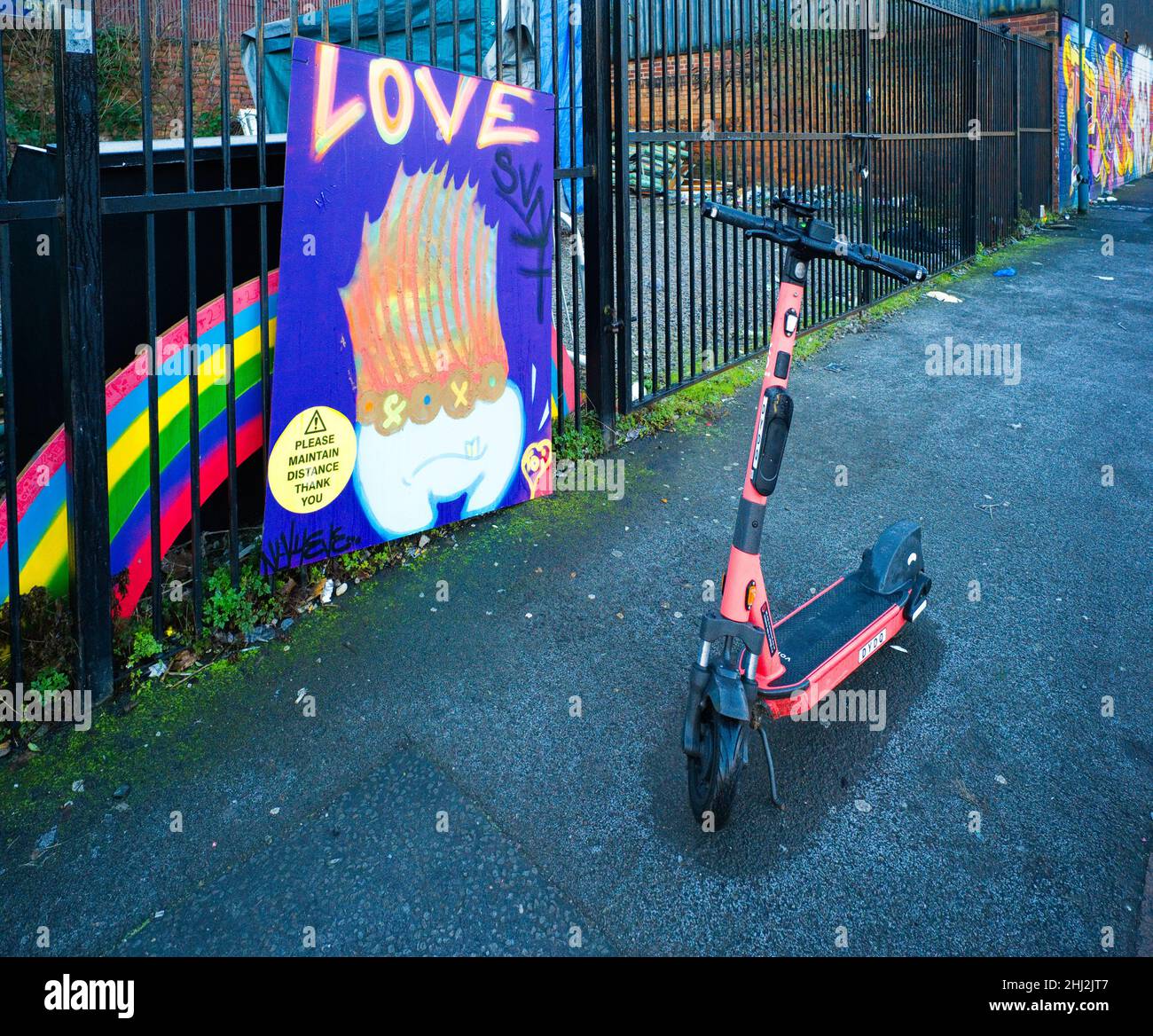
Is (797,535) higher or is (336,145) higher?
(336,145)

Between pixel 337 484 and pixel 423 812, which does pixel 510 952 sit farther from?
pixel 337 484

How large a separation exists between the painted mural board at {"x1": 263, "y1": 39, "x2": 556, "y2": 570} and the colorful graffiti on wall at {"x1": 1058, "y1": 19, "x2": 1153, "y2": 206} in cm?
1535

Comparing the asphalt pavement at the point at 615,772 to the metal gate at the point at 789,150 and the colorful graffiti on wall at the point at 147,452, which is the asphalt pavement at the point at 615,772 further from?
the metal gate at the point at 789,150

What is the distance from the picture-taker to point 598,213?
504cm

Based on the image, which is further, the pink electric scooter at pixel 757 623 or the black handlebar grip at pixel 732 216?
the black handlebar grip at pixel 732 216

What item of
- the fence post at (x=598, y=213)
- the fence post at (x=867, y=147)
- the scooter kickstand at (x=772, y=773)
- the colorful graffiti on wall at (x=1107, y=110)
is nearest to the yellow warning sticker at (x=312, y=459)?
the fence post at (x=598, y=213)

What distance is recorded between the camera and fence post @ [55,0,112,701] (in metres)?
2.84

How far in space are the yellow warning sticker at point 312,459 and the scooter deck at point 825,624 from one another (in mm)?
1857

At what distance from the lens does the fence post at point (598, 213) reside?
498cm

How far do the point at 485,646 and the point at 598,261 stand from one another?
2483 millimetres

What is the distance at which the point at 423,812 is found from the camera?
9.02 ft

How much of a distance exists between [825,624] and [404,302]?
2.17 meters

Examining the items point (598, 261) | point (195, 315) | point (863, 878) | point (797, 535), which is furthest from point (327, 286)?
point (863, 878)

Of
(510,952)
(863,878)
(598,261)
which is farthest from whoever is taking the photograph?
(598,261)
